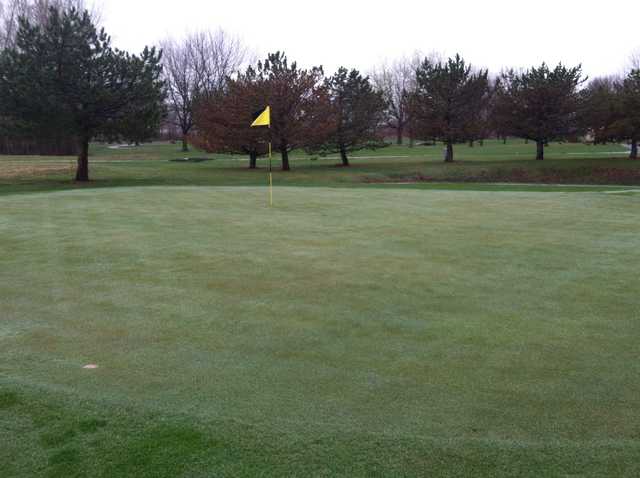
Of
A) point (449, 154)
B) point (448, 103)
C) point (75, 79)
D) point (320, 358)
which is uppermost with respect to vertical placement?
point (448, 103)

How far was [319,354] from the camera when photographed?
4160mm

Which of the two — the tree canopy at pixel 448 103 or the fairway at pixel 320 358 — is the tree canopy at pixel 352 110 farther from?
the fairway at pixel 320 358

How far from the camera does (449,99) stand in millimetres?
39281

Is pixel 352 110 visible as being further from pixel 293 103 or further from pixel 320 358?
pixel 320 358

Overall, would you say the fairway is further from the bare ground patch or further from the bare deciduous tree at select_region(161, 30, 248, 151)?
the bare deciduous tree at select_region(161, 30, 248, 151)

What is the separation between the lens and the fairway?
2898 mm

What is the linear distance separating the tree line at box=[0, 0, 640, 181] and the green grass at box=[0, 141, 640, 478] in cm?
1665

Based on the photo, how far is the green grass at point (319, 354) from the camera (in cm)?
290

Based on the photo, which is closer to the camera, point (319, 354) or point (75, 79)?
point (319, 354)

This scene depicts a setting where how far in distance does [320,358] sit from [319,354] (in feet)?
0.22

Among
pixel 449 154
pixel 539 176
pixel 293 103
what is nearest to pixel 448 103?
pixel 449 154

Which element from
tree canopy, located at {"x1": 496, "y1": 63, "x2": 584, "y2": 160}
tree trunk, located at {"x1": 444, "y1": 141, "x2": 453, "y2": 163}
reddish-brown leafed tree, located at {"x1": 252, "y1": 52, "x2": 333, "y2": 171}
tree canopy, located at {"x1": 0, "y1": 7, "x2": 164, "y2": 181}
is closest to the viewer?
tree canopy, located at {"x1": 0, "y1": 7, "x2": 164, "y2": 181}

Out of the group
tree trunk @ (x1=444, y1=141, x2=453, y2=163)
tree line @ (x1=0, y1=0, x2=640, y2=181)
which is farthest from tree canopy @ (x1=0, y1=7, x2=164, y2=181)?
tree trunk @ (x1=444, y1=141, x2=453, y2=163)

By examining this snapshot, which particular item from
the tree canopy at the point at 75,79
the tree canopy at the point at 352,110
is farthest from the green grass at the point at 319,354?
the tree canopy at the point at 352,110
